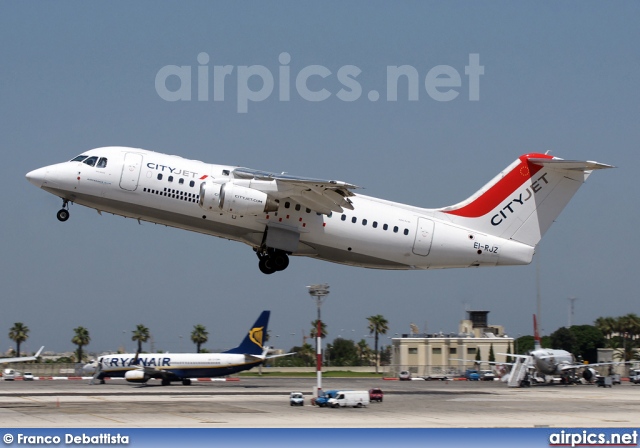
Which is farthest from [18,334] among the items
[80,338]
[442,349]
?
[442,349]

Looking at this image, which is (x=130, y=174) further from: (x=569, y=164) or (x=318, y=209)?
(x=569, y=164)

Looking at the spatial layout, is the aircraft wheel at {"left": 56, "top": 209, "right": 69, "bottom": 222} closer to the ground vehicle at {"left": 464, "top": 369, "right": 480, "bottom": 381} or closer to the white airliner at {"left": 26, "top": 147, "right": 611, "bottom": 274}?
the white airliner at {"left": 26, "top": 147, "right": 611, "bottom": 274}

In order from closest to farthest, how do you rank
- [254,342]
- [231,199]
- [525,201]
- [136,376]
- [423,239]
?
[231,199] → [423,239] → [525,201] → [136,376] → [254,342]

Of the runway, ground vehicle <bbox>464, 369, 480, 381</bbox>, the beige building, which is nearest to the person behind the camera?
the runway

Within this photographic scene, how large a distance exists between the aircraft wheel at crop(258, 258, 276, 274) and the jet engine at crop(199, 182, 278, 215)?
2484mm

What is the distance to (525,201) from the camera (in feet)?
103

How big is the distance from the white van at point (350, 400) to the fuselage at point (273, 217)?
423cm

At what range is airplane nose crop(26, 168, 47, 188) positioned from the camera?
2945cm

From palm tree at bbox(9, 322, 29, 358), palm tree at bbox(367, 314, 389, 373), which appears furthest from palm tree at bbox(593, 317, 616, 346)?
palm tree at bbox(9, 322, 29, 358)

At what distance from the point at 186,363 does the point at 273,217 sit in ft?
61.2

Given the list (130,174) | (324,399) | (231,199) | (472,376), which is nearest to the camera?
(231,199)

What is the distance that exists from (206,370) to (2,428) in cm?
2398

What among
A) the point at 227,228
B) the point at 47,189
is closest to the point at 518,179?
the point at 227,228

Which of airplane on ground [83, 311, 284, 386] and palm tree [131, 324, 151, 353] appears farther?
palm tree [131, 324, 151, 353]
